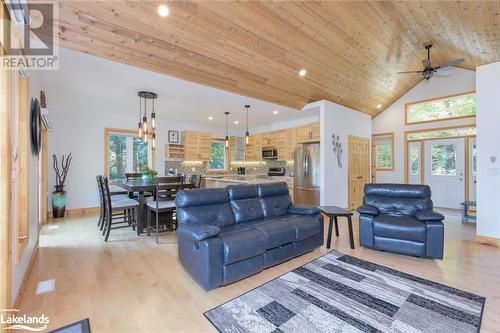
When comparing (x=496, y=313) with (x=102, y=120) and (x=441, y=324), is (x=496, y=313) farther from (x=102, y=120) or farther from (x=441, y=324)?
(x=102, y=120)

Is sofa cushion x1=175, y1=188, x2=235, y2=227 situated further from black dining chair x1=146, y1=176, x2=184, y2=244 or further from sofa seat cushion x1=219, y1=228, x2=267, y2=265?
black dining chair x1=146, y1=176, x2=184, y2=244

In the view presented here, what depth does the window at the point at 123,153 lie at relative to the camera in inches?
247

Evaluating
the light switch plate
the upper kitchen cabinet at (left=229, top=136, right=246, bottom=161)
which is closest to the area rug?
the light switch plate

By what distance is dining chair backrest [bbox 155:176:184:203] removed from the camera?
3807mm

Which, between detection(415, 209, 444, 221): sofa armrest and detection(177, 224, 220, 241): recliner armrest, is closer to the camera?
detection(177, 224, 220, 241): recliner armrest

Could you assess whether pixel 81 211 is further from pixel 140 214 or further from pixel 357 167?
pixel 357 167

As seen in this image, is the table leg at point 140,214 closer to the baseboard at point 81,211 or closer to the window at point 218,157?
the baseboard at point 81,211

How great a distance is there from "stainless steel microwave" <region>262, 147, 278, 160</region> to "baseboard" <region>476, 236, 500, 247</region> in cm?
489

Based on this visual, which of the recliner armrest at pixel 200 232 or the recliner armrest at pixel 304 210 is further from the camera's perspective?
the recliner armrest at pixel 304 210

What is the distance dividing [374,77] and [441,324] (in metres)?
5.29

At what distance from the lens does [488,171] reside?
3.81 m

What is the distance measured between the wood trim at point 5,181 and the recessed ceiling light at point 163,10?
142 centimetres

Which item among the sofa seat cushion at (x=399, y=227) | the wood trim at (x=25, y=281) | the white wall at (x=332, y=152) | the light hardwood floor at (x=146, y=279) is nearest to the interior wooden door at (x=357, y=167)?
the white wall at (x=332, y=152)

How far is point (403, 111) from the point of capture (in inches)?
287
